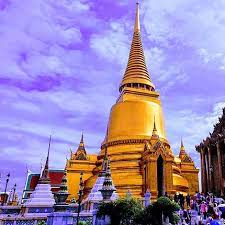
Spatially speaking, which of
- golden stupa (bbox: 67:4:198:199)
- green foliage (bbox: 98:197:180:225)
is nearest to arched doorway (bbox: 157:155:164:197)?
golden stupa (bbox: 67:4:198:199)

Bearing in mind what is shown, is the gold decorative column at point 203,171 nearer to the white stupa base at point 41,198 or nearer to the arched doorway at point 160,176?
the arched doorway at point 160,176

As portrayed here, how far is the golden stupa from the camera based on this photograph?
2541 centimetres

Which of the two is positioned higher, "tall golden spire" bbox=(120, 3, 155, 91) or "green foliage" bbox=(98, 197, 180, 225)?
"tall golden spire" bbox=(120, 3, 155, 91)

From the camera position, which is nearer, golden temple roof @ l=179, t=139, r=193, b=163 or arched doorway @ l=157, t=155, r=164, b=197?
arched doorway @ l=157, t=155, r=164, b=197

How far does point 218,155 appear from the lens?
2475 cm

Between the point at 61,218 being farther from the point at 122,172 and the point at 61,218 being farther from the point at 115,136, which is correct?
the point at 115,136

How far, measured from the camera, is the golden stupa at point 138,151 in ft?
Answer: 83.4

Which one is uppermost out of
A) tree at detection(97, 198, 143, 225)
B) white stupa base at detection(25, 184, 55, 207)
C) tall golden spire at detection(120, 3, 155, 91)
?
tall golden spire at detection(120, 3, 155, 91)

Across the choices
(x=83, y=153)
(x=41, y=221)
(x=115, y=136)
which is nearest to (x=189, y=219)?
(x=41, y=221)

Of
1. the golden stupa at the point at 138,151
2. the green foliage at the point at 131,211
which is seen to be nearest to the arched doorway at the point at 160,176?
the golden stupa at the point at 138,151

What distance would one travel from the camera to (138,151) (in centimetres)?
2780

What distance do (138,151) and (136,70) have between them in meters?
10.1

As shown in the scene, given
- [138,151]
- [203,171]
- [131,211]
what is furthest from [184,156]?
[131,211]

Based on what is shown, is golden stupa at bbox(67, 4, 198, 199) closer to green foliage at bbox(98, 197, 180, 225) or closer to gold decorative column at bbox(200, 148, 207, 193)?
gold decorative column at bbox(200, 148, 207, 193)
